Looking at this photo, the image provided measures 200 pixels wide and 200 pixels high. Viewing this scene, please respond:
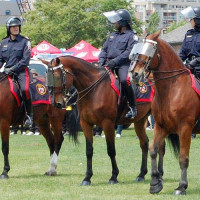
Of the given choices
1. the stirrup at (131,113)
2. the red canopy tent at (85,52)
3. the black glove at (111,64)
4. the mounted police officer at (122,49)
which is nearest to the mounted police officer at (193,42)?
the mounted police officer at (122,49)

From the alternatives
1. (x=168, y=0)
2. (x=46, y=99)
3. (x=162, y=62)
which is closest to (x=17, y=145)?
(x=46, y=99)

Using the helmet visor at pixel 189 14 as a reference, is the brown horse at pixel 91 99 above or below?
below

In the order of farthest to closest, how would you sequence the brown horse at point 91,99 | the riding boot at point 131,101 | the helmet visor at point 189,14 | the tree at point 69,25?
the tree at point 69,25 < the riding boot at point 131,101 < the brown horse at point 91,99 < the helmet visor at point 189,14

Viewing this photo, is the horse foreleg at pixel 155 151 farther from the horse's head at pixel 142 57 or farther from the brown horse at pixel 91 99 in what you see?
the brown horse at pixel 91 99

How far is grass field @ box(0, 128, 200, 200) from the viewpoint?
479 inches

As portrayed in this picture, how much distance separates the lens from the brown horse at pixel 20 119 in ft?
48.3

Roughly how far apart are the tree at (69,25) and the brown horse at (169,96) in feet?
192

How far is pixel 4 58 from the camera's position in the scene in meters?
15.1

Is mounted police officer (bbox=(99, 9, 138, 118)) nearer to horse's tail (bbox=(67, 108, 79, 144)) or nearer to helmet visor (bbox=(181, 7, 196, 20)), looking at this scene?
helmet visor (bbox=(181, 7, 196, 20))

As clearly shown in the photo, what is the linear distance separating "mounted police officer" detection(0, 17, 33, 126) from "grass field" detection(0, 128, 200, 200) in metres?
1.51

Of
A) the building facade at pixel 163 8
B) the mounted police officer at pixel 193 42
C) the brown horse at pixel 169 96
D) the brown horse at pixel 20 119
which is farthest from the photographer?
the building facade at pixel 163 8

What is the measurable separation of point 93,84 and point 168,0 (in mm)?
183431

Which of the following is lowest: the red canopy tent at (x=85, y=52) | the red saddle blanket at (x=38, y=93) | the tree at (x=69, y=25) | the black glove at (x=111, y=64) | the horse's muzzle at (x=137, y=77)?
the tree at (x=69, y=25)

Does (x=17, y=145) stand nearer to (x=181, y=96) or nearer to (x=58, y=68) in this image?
(x=58, y=68)
